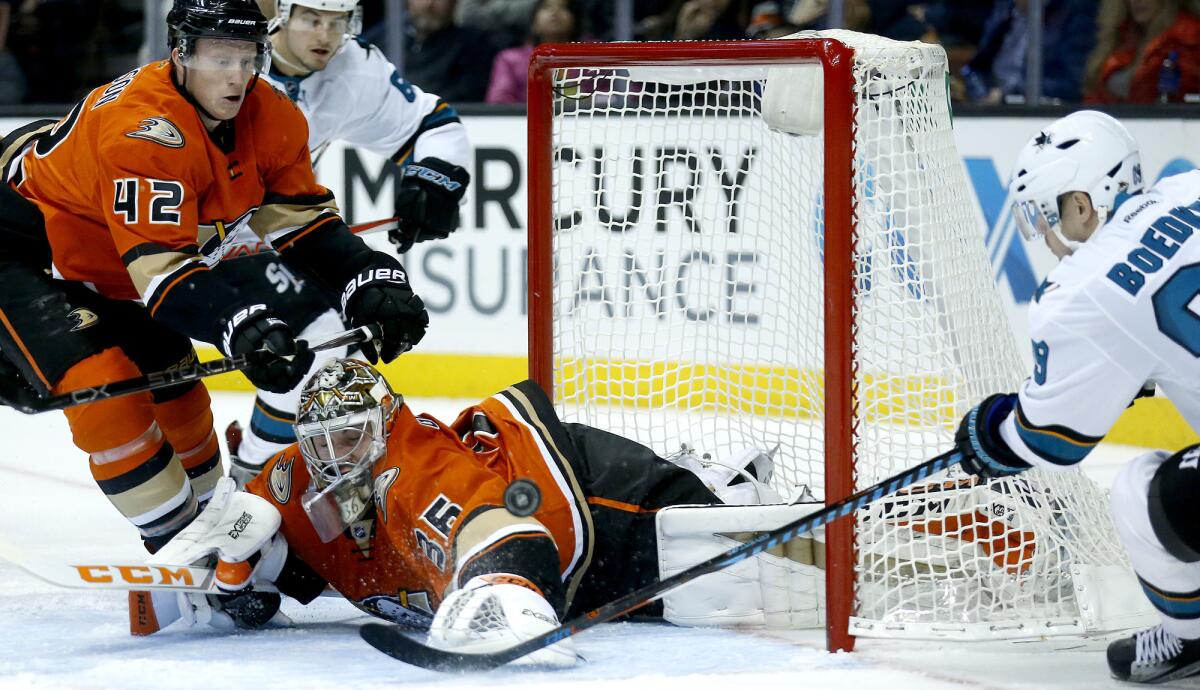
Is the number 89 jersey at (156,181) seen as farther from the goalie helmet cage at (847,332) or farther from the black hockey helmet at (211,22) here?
the goalie helmet cage at (847,332)

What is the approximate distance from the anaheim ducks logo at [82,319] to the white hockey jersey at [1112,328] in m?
A: 1.62

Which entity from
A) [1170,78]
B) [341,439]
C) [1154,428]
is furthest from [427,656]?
[1170,78]

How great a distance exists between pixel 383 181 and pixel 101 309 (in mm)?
2773

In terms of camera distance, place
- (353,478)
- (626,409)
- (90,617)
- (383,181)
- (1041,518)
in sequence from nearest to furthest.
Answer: (353,478)
(1041,518)
(90,617)
(626,409)
(383,181)

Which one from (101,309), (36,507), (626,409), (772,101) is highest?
(772,101)

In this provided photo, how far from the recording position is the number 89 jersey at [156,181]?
9.30ft

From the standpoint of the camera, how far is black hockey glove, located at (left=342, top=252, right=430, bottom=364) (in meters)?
3.06

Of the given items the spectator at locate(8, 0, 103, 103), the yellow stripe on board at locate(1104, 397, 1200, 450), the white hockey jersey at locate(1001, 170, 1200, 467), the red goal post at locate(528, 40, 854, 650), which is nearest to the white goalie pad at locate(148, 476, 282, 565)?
the red goal post at locate(528, 40, 854, 650)

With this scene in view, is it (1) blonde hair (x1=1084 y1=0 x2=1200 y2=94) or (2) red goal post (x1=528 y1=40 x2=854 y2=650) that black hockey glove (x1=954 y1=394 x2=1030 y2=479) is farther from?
(1) blonde hair (x1=1084 y1=0 x2=1200 y2=94)

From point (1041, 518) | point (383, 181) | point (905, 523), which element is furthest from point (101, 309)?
point (383, 181)

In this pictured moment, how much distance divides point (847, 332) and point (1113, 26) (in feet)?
9.20

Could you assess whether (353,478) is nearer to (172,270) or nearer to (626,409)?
(172,270)

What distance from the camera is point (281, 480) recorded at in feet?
9.41

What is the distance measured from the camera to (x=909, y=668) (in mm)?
2637
